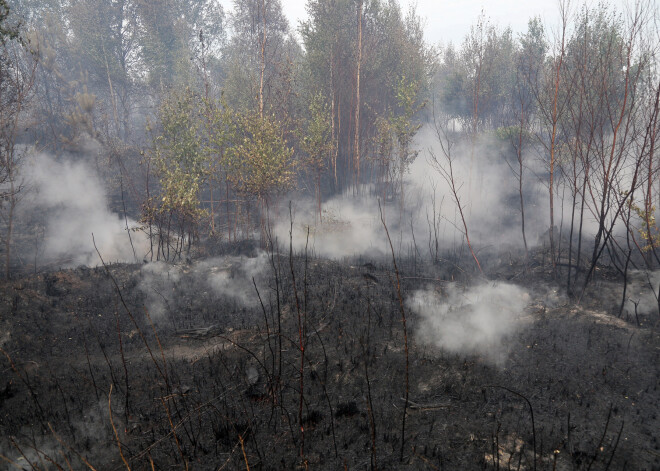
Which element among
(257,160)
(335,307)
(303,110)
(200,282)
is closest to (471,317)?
(335,307)

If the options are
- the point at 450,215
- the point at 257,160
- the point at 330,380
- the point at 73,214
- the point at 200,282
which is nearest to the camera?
the point at 330,380

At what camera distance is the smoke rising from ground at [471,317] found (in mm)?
8766

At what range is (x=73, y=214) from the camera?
2428 cm

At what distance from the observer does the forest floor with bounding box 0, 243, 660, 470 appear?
5668 mm

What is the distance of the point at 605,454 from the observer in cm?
534

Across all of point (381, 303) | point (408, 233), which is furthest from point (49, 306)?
point (408, 233)

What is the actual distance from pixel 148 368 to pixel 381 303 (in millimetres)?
6312

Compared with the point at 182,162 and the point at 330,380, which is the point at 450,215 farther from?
the point at 330,380

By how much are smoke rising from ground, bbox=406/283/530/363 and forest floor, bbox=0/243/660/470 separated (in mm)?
63

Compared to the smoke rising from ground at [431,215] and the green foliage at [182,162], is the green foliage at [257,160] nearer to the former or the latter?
the green foliage at [182,162]

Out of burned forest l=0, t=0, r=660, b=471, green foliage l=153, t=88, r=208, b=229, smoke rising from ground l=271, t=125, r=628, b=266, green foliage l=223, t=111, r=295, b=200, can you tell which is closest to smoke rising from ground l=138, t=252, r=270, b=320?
burned forest l=0, t=0, r=660, b=471

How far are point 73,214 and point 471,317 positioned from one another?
24.5 m

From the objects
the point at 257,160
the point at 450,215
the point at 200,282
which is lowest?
the point at 200,282

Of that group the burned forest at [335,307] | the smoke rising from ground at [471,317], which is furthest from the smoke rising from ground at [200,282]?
the smoke rising from ground at [471,317]
